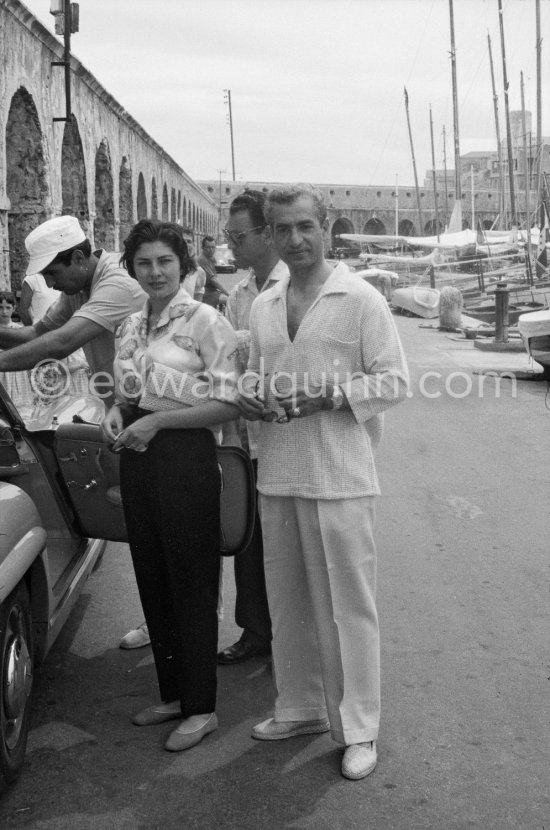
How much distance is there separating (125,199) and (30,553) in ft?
82.8

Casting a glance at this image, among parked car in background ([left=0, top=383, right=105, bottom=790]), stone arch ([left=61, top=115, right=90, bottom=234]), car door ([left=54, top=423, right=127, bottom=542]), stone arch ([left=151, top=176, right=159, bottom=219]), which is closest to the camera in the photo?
parked car in background ([left=0, top=383, right=105, bottom=790])

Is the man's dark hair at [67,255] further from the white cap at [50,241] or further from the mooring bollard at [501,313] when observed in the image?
the mooring bollard at [501,313]

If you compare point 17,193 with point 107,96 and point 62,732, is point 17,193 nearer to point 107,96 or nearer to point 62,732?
point 107,96

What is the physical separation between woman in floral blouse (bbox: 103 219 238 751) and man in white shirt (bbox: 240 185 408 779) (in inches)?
7.0

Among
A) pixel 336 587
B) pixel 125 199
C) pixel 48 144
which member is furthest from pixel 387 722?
pixel 125 199

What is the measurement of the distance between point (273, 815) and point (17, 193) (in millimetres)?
12922

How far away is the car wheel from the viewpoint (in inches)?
112

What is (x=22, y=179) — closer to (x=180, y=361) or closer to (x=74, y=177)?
(x=74, y=177)

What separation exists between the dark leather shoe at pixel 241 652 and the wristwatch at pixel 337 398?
151 cm

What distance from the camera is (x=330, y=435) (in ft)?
9.80

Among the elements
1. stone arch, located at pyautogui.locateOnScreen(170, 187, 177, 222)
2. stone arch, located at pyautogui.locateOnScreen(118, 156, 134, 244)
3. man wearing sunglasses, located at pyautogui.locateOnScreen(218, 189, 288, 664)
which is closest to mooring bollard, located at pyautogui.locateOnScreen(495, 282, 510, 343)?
stone arch, located at pyautogui.locateOnScreen(118, 156, 134, 244)

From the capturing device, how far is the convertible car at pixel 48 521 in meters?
2.94

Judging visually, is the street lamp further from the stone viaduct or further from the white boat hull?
the white boat hull

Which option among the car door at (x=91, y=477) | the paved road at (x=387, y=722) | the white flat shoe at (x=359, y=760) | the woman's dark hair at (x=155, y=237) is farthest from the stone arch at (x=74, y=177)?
the white flat shoe at (x=359, y=760)
